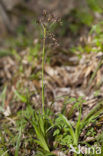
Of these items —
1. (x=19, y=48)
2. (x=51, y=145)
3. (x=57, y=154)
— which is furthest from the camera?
(x=19, y=48)

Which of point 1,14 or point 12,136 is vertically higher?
point 1,14

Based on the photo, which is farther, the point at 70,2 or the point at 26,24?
the point at 26,24

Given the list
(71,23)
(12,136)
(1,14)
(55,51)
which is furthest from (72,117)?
(1,14)

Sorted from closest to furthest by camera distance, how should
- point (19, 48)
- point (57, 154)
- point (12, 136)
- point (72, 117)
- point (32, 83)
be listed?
point (57, 154) → point (12, 136) → point (72, 117) → point (32, 83) → point (19, 48)

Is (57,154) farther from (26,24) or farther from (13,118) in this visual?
(26,24)

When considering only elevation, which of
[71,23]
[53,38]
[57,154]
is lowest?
[57,154]

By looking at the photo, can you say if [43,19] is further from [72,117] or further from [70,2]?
[70,2]

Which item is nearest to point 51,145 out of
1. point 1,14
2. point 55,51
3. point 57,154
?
point 57,154

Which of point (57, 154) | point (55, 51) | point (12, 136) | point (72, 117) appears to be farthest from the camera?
point (55, 51)

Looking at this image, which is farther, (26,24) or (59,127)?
(26,24)
